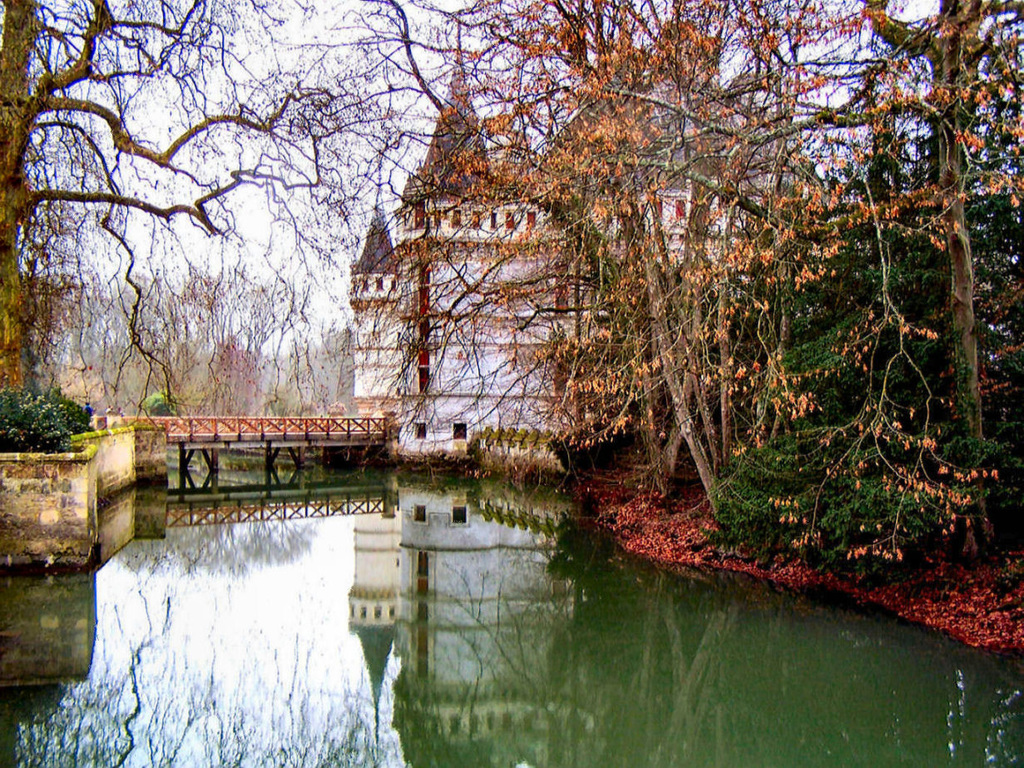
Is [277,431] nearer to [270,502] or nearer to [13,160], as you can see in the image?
[270,502]

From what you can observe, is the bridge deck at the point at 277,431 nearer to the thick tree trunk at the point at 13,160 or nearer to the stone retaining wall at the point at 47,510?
the stone retaining wall at the point at 47,510

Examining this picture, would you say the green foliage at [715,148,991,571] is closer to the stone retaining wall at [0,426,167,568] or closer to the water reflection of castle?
the water reflection of castle

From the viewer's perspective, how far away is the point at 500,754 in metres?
5.27

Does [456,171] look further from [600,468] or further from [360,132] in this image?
[600,468]

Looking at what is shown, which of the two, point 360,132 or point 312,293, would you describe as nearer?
point 312,293

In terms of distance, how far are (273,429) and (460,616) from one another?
16.5 meters

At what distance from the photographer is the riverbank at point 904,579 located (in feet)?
22.9

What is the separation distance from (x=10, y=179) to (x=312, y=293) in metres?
3.94

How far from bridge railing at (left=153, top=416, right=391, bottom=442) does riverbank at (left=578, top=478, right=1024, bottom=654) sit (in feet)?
42.6

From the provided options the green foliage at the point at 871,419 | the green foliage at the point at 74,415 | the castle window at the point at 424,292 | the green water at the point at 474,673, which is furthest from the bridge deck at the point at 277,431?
the green foliage at the point at 871,419

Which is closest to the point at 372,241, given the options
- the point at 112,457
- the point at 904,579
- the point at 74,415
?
the point at 74,415

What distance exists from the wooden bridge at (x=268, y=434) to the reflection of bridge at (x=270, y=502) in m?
2.25

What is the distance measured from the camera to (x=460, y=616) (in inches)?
326

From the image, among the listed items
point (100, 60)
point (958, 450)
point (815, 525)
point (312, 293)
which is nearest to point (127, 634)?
point (312, 293)
